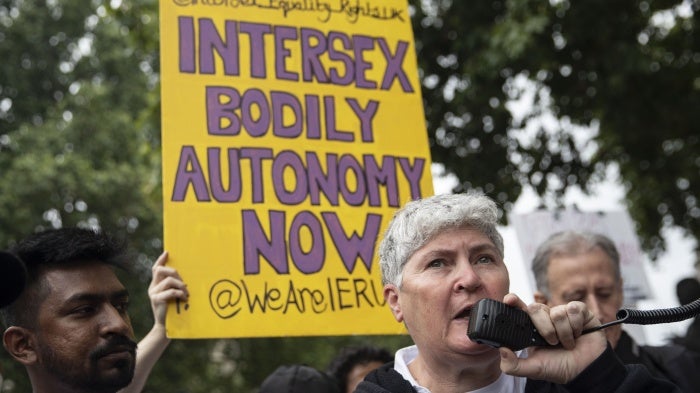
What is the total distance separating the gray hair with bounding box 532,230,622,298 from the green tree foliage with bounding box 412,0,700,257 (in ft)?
10.7

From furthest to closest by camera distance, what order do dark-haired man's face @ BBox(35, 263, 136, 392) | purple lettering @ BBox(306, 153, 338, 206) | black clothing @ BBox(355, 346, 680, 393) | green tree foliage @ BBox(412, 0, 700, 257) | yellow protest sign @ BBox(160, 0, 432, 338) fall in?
green tree foliage @ BBox(412, 0, 700, 257)
purple lettering @ BBox(306, 153, 338, 206)
yellow protest sign @ BBox(160, 0, 432, 338)
dark-haired man's face @ BBox(35, 263, 136, 392)
black clothing @ BBox(355, 346, 680, 393)

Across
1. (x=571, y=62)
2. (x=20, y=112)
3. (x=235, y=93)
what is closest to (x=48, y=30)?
(x=20, y=112)

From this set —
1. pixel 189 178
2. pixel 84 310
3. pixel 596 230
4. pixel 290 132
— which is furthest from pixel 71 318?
pixel 596 230

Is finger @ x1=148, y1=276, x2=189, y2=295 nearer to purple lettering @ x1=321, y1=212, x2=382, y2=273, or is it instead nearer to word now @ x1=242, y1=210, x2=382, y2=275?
word now @ x1=242, y1=210, x2=382, y2=275

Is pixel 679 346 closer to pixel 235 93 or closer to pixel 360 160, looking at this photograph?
pixel 360 160

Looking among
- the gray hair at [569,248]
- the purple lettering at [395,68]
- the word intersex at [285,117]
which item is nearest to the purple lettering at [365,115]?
the word intersex at [285,117]

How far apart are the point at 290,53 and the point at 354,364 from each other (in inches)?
68.6

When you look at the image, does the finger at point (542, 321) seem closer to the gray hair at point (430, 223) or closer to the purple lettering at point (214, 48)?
the gray hair at point (430, 223)

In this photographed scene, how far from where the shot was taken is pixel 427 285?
2459 millimetres

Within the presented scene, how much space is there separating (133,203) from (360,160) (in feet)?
38.5

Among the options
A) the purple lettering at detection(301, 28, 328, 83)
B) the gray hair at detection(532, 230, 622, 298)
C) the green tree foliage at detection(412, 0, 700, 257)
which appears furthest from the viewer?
the green tree foliage at detection(412, 0, 700, 257)

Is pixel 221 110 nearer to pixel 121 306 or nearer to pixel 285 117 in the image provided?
pixel 285 117

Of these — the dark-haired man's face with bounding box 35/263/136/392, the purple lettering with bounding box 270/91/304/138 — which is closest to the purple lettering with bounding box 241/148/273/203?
the purple lettering with bounding box 270/91/304/138

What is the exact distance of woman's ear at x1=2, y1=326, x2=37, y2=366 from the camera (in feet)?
9.38
